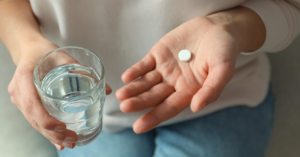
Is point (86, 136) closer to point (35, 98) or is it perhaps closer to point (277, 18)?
point (35, 98)

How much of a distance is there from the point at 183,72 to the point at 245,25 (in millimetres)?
273

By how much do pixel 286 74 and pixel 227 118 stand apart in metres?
0.47

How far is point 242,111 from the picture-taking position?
3.03ft

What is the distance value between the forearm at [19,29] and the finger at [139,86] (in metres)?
0.26

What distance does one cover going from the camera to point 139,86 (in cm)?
65

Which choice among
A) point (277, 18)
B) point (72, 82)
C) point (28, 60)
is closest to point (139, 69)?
point (72, 82)

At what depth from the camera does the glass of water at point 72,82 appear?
0.56 meters

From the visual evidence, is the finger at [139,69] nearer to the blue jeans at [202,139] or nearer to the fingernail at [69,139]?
the fingernail at [69,139]

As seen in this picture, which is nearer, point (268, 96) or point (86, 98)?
point (86, 98)

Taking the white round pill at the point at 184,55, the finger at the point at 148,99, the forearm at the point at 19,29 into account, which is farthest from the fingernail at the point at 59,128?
the white round pill at the point at 184,55

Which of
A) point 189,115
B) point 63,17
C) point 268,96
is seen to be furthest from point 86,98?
point 268,96

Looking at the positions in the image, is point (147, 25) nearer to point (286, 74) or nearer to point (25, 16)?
point (25, 16)

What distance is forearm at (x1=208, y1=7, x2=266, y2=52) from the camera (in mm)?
774

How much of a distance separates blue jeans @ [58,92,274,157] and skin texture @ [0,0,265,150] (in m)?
0.24
